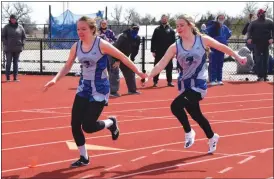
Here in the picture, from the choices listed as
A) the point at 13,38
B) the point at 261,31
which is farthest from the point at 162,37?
the point at 13,38

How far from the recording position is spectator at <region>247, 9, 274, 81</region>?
57.0 feet

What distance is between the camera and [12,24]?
1792cm

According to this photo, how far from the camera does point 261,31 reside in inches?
688

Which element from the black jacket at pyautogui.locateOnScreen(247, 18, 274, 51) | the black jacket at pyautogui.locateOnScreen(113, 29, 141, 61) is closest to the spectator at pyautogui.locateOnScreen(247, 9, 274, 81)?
the black jacket at pyautogui.locateOnScreen(247, 18, 274, 51)

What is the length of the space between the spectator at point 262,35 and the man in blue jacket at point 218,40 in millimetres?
982

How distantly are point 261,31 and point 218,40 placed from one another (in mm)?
1785

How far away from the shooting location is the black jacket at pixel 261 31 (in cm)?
1739

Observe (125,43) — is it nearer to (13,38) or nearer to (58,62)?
(13,38)

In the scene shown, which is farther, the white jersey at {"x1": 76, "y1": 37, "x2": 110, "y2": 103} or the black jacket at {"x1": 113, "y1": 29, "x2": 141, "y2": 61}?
the black jacket at {"x1": 113, "y1": 29, "x2": 141, "y2": 61}

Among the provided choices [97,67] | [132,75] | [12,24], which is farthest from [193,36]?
[12,24]

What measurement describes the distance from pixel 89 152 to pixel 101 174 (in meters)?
1.30

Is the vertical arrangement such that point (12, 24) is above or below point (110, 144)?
above

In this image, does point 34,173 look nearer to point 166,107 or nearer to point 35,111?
point 35,111

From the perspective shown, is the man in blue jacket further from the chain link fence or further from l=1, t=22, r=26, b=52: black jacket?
l=1, t=22, r=26, b=52: black jacket
